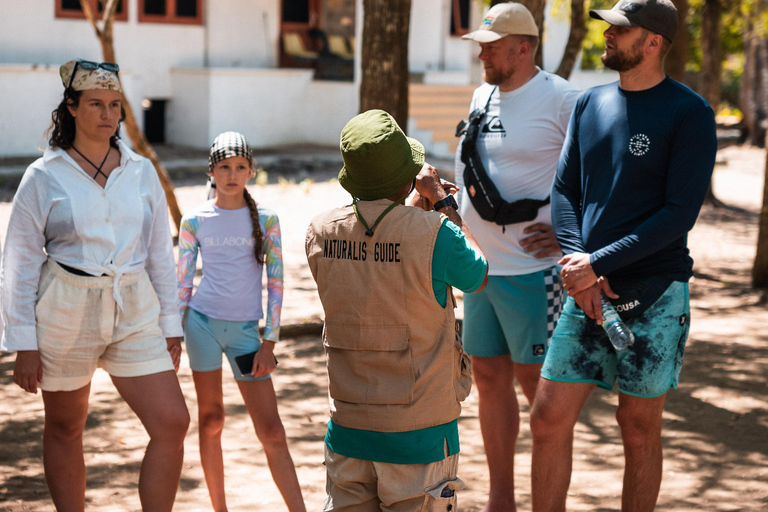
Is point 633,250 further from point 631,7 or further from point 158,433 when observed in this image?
point 158,433

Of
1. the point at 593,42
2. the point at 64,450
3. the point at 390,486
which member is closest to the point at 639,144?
the point at 390,486

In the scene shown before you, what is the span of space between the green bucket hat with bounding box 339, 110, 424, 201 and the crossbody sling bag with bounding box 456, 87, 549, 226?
148 cm

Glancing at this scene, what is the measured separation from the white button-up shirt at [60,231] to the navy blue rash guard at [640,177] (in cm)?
175

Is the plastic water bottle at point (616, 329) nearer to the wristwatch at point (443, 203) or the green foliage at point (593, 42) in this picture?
the wristwatch at point (443, 203)

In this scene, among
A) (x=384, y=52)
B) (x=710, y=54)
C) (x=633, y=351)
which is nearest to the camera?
(x=633, y=351)

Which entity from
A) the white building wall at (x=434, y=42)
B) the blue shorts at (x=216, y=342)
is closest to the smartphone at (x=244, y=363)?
the blue shorts at (x=216, y=342)

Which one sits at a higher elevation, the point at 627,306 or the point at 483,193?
the point at 483,193

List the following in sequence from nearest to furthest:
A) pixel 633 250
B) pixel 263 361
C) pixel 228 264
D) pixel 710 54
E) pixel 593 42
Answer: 1. pixel 633 250
2. pixel 263 361
3. pixel 228 264
4. pixel 710 54
5. pixel 593 42

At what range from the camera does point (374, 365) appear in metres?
2.92

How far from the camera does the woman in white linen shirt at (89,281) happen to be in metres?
3.56

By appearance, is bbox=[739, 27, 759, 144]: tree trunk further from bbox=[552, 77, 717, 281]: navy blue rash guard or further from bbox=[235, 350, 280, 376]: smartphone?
bbox=[235, 350, 280, 376]: smartphone

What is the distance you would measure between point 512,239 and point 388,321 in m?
1.64

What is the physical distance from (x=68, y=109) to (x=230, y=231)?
852 mm

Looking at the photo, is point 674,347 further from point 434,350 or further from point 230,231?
point 230,231
